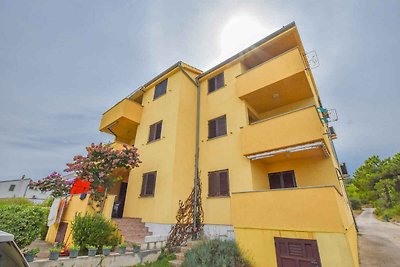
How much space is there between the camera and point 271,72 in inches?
440

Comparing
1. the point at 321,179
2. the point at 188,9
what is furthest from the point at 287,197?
the point at 188,9

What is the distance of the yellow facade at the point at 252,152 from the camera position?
6.67m

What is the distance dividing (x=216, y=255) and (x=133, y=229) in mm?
5436

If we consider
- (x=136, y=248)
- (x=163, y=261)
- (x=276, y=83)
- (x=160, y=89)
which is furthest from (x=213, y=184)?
(x=160, y=89)

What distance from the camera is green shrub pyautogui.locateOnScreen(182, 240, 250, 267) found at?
6.72 metres

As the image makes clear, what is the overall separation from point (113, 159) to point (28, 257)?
5803 millimetres

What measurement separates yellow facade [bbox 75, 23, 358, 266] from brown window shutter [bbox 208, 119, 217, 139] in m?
0.20

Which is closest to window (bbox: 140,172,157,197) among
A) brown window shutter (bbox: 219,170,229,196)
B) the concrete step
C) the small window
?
brown window shutter (bbox: 219,170,229,196)

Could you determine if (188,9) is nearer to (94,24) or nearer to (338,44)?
(94,24)

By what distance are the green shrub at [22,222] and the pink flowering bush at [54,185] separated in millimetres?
5538

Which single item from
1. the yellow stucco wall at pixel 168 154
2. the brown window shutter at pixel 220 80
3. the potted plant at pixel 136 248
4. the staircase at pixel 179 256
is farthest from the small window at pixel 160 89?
the staircase at pixel 179 256

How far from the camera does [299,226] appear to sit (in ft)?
21.4

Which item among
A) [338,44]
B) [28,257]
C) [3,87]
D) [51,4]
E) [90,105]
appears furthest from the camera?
[90,105]

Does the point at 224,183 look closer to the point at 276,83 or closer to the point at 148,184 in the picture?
the point at 148,184
